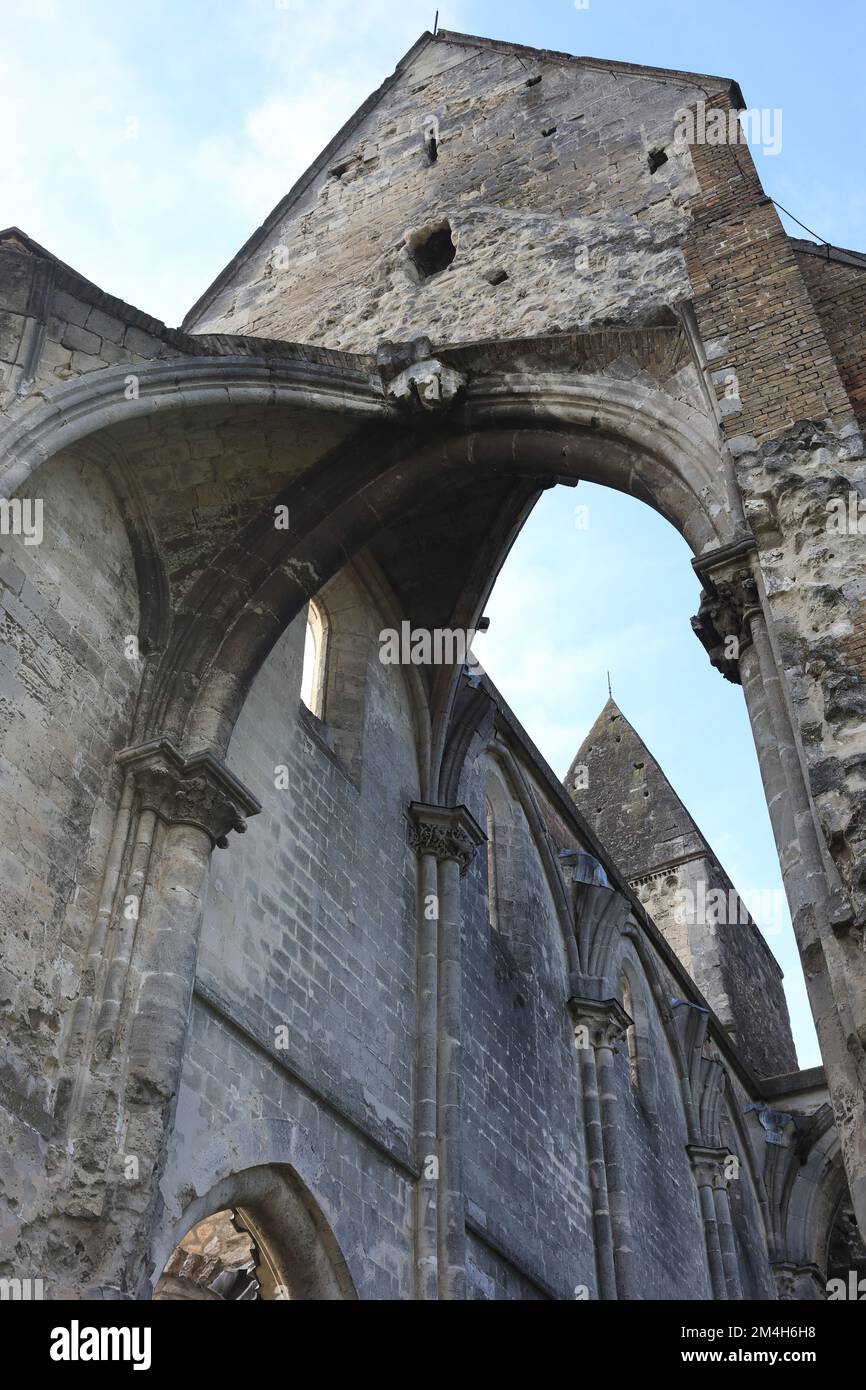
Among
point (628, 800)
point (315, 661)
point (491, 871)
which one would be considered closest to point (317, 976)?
point (315, 661)

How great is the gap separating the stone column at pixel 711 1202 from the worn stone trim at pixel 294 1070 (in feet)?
20.7

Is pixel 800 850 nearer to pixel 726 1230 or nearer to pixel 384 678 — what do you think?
pixel 384 678

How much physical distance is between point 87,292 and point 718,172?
3826mm

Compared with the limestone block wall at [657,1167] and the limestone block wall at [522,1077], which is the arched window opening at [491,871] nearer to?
the limestone block wall at [522,1077]

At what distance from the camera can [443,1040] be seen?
8.71 m

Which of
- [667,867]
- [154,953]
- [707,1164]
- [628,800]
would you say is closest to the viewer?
[154,953]

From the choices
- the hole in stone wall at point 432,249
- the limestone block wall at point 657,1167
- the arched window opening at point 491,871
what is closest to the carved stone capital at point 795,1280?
the limestone block wall at point 657,1167

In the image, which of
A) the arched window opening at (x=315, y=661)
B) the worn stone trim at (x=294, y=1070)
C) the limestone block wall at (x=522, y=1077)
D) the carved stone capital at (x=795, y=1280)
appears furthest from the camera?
the carved stone capital at (x=795, y=1280)

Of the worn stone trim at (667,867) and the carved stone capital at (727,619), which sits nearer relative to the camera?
the carved stone capital at (727,619)

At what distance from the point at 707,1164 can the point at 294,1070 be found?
788cm

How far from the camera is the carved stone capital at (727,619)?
6.22 m
